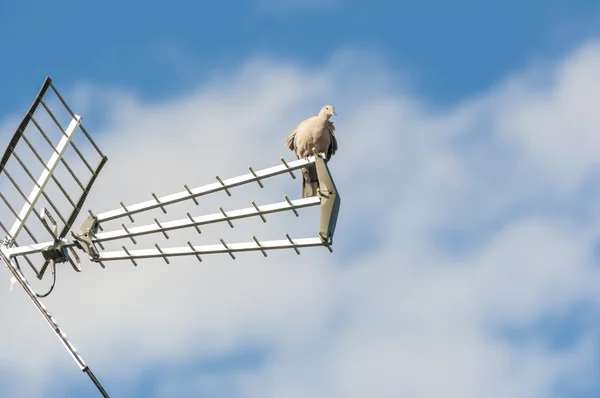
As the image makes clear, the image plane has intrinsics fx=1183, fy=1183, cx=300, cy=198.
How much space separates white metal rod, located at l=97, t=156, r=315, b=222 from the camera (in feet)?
49.8

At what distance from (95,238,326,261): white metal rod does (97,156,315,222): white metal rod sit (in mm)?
581

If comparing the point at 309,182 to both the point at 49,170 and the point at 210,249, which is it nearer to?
the point at 210,249

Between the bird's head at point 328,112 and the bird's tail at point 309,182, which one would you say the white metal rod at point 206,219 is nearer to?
the bird's tail at point 309,182

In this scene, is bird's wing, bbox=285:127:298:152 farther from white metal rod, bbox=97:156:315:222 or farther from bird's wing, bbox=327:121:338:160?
white metal rod, bbox=97:156:315:222

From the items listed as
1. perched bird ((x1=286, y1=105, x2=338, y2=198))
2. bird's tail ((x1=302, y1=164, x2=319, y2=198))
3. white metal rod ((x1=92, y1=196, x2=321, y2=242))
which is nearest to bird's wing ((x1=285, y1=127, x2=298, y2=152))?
perched bird ((x1=286, y1=105, x2=338, y2=198))

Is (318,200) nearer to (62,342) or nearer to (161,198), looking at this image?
(161,198)

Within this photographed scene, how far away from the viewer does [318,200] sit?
14.9 m

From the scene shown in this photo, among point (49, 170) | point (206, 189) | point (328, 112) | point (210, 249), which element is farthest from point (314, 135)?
point (49, 170)

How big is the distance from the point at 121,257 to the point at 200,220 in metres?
1.66

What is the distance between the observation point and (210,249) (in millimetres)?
15547

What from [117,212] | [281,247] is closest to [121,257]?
[117,212]

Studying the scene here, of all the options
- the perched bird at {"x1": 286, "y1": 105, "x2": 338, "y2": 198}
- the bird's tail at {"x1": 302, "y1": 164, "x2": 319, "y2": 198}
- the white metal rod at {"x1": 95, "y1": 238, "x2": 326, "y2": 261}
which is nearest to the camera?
the white metal rod at {"x1": 95, "y1": 238, "x2": 326, "y2": 261}

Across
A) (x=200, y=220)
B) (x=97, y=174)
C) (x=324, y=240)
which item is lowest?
(x=324, y=240)

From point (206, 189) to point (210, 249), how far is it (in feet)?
2.78
